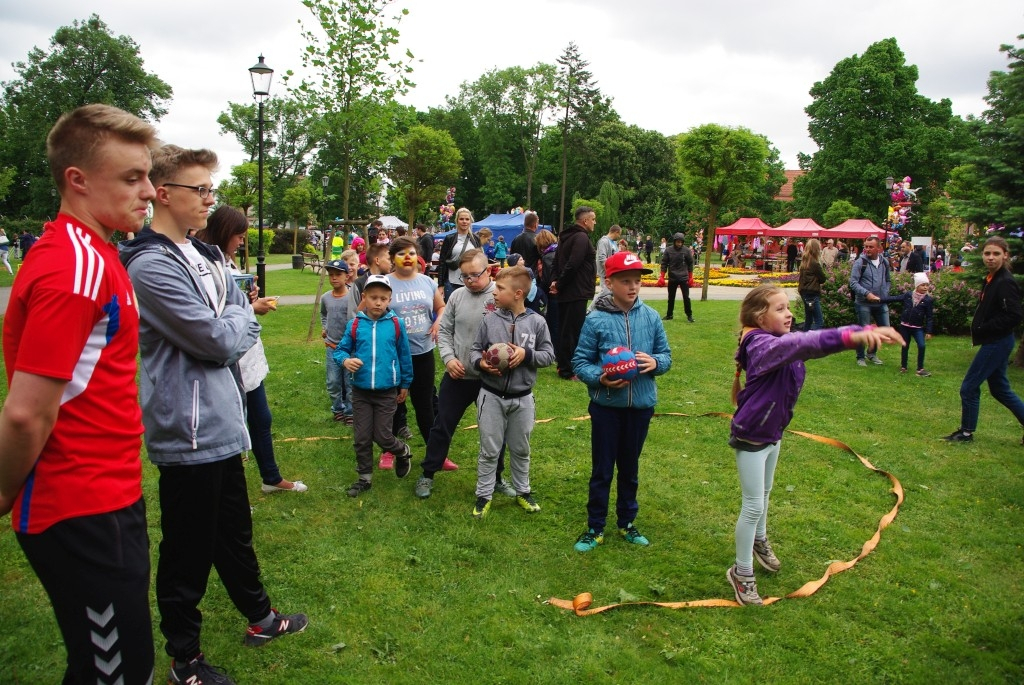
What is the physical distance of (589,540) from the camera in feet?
15.6

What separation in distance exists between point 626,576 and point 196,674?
2.58 metres

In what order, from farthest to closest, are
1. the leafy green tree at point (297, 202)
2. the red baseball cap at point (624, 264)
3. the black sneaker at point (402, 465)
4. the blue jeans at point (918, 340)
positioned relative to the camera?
1. the leafy green tree at point (297, 202)
2. the blue jeans at point (918, 340)
3. the black sneaker at point (402, 465)
4. the red baseball cap at point (624, 264)

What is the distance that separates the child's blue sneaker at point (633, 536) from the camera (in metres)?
4.80

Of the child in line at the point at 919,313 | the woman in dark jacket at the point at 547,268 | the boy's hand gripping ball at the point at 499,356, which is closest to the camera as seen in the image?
the boy's hand gripping ball at the point at 499,356

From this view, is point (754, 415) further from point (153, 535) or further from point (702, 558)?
point (153, 535)

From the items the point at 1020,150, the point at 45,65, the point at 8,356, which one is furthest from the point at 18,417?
the point at 45,65

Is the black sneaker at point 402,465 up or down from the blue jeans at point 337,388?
down

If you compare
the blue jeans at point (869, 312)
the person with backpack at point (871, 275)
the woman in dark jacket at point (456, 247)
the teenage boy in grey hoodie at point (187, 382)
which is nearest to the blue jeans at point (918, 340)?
the blue jeans at point (869, 312)

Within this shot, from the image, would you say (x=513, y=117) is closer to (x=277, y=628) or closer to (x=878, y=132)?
(x=878, y=132)

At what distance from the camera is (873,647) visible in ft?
12.1

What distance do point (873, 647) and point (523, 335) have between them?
298 cm

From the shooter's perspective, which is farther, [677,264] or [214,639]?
[677,264]

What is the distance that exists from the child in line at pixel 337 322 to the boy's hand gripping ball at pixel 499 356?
2.99m

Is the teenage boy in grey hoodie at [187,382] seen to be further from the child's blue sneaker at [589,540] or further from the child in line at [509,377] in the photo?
the child's blue sneaker at [589,540]
